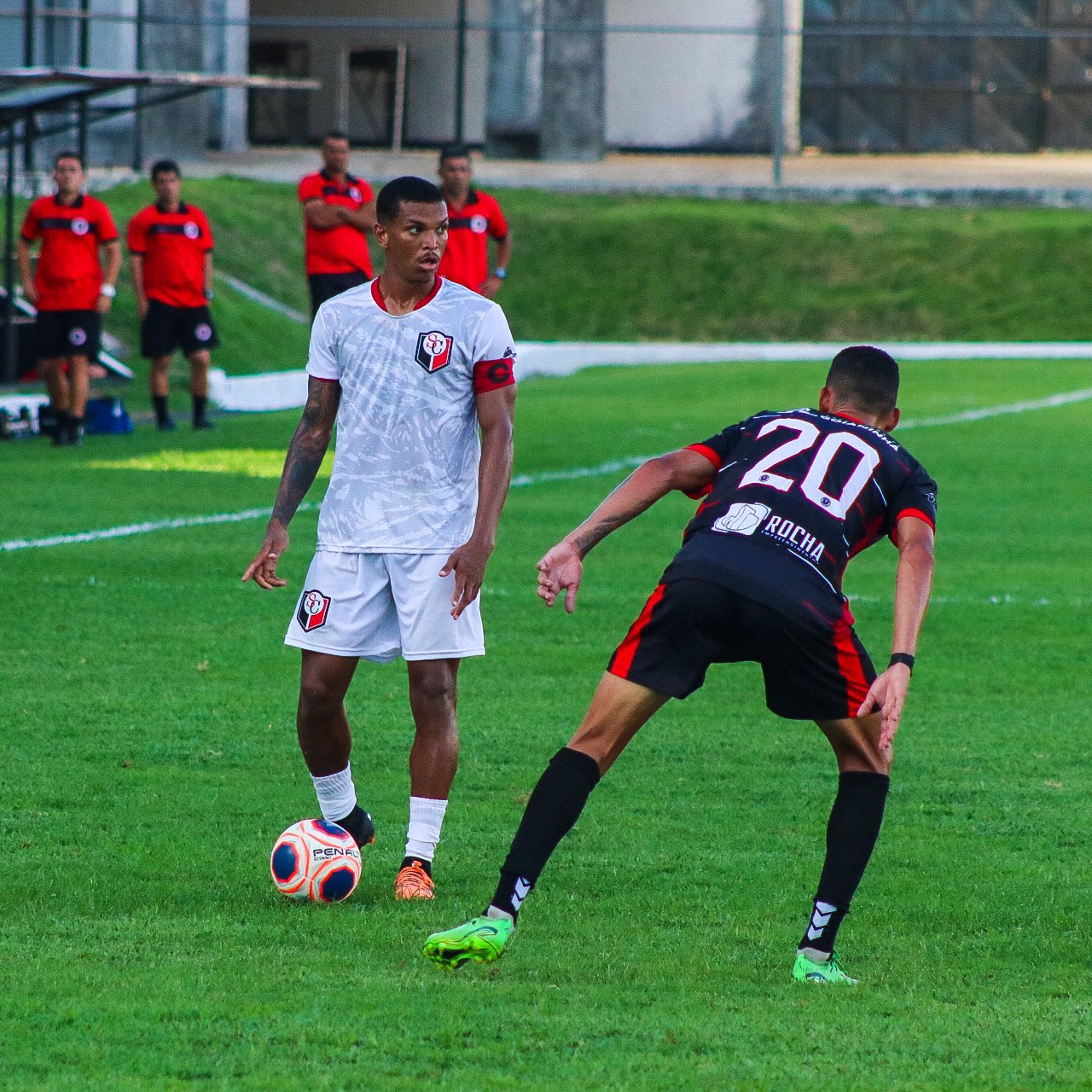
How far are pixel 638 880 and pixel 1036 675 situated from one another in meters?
3.51

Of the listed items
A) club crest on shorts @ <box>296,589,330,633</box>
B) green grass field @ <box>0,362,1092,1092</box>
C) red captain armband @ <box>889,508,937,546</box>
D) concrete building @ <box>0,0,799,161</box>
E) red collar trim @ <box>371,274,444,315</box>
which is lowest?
green grass field @ <box>0,362,1092,1092</box>

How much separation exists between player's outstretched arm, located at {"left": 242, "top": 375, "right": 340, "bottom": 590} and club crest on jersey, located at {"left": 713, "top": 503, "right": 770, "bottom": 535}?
131cm

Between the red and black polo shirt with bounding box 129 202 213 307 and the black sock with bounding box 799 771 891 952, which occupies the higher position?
the red and black polo shirt with bounding box 129 202 213 307

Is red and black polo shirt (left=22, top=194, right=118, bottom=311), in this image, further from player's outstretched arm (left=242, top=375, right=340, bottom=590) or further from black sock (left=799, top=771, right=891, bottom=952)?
black sock (left=799, top=771, right=891, bottom=952)

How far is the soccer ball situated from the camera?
17.0 ft

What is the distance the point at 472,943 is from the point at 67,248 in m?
12.5

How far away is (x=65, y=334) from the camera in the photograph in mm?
15773

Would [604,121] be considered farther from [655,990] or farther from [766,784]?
[655,990]

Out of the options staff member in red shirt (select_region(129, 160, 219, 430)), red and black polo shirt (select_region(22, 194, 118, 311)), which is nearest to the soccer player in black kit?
red and black polo shirt (select_region(22, 194, 118, 311))

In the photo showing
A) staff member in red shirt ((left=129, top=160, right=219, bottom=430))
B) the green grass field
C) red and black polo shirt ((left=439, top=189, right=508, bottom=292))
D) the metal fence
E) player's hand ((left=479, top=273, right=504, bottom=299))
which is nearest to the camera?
the green grass field

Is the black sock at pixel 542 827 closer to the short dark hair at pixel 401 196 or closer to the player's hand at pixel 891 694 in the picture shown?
the player's hand at pixel 891 694

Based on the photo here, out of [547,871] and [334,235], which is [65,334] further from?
[547,871]

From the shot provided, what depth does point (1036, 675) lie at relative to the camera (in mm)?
8422

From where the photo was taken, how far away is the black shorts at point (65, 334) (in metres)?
15.7
